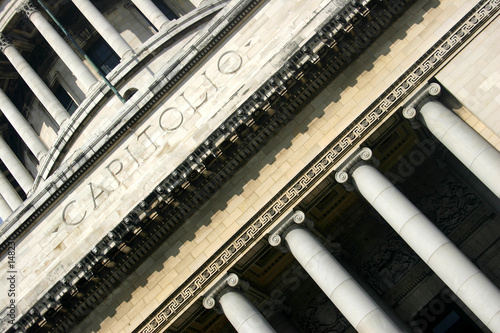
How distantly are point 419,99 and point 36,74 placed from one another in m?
30.4

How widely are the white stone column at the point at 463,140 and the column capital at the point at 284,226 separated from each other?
5.42m

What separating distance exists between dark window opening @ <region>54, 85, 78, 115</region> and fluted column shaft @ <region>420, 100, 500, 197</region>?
2909 centimetres

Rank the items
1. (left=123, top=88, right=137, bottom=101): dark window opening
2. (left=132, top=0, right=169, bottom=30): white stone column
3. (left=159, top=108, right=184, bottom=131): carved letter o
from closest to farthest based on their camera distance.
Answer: (left=159, top=108, right=184, bottom=131): carved letter o < (left=123, top=88, right=137, bottom=101): dark window opening < (left=132, top=0, right=169, bottom=30): white stone column

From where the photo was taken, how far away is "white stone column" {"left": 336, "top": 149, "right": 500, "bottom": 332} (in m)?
16.5

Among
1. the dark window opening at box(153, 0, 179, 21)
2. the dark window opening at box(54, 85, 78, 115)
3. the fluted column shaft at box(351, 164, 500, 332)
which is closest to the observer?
the fluted column shaft at box(351, 164, 500, 332)

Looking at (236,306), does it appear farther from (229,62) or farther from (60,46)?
(60,46)

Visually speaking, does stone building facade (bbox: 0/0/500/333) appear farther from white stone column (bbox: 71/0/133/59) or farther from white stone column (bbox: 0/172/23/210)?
white stone column (bbox: 0/172/23/210)

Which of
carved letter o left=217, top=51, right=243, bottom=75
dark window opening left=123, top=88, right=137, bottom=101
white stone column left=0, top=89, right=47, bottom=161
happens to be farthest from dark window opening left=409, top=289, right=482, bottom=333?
white stone column left=0, top=89, right=47, bottom=161

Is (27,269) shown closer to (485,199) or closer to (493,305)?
(493,305)

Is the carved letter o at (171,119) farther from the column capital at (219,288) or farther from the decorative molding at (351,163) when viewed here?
the decorative molding at (351,163)

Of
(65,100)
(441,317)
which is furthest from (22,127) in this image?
(441,317)

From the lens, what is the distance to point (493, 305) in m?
16.2

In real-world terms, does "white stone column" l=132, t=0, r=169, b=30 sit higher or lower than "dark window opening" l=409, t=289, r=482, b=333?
higher

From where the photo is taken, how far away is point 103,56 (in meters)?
40.7
